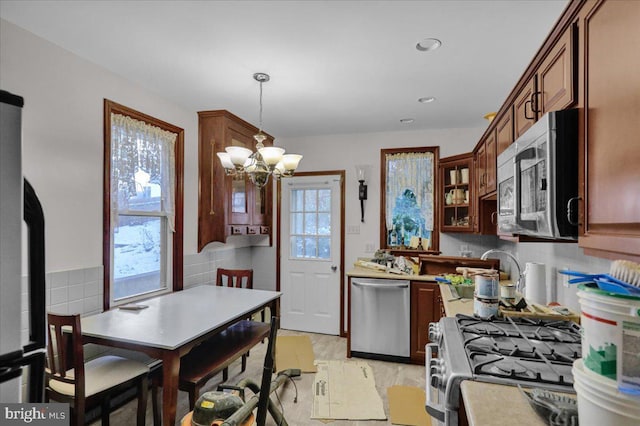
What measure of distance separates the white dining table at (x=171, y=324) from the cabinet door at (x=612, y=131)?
6.46 feet

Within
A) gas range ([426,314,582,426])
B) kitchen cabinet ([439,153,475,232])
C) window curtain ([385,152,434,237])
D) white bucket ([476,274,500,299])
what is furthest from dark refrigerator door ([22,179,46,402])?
window curtain ([385,152,434,237])

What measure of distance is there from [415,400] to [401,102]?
265cm

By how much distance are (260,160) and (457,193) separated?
2421 millimetres

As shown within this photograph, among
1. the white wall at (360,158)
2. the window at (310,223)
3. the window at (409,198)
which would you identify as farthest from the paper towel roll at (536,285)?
the window at (310,223)

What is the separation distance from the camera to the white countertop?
76.0 inches

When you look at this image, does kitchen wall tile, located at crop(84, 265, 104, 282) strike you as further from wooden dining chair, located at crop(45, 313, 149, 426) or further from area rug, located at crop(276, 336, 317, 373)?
area rug, located at crop(276, 336, 317, 373)

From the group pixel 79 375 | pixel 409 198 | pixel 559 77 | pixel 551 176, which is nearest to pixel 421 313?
pixel 409 198

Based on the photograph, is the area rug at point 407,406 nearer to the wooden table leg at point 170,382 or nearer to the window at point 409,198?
the wooden table leg at point 170,382

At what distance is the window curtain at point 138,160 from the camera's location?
2.60 meters

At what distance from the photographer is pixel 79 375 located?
5.72ft

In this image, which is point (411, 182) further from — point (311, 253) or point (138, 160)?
point (138, 160)

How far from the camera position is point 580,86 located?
113cm

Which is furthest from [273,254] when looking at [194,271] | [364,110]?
[364,110]

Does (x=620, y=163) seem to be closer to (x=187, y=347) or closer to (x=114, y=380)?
(x=187, y=347)
